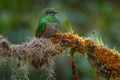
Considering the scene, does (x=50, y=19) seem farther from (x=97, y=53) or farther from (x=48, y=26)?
(x=97, y=53)

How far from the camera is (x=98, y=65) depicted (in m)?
4.54

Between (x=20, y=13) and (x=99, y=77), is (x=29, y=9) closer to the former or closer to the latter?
(x=20, y=13)

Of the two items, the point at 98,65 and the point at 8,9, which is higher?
the point at 8,9

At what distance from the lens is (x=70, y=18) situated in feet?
24.6

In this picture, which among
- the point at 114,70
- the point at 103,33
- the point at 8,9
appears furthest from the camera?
the point at 8,9

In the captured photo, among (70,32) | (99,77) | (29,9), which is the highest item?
(29,9)

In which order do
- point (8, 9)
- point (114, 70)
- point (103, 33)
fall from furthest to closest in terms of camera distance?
point (8, 9), point (103, 33), point (114, 70)

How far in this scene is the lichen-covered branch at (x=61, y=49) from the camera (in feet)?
14.7

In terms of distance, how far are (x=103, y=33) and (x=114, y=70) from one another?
297cm

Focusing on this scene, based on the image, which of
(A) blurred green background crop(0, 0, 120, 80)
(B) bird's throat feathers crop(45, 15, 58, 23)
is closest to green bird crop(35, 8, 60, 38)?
(B) bird's throat feathers crop(45, 15, 58, 23)

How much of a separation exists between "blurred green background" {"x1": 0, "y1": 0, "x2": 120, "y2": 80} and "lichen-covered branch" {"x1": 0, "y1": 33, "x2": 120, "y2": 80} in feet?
7.49

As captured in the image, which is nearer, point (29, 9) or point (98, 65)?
point (98, 65)

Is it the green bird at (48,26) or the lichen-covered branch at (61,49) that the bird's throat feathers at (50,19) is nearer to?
the green bird at (48,26)

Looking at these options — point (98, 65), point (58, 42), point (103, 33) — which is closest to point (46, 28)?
point (58, 42)
